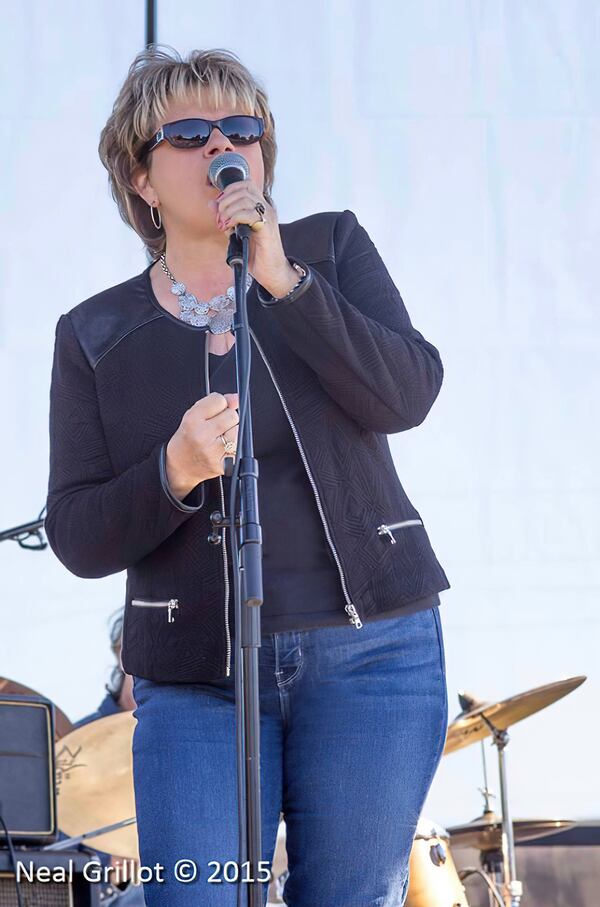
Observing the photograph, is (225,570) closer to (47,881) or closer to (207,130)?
(207,130)

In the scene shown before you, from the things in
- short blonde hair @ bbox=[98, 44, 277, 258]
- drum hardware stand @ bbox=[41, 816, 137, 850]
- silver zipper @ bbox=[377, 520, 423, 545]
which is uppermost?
short blonde hair @ bbox=[98, 44, 277, 258]

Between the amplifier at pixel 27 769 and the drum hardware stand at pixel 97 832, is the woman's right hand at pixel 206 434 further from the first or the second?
the drum hardware stand at pixel 97 832

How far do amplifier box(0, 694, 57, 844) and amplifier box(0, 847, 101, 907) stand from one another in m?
0.07

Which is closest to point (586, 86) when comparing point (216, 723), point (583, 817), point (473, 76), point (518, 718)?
point (473, 76)

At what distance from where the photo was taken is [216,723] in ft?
5.20

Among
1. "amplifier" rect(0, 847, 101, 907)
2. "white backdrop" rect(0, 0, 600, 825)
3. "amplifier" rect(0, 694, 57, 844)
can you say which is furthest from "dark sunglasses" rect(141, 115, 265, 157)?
"white backdrop" rect(0, 0, 600, 825)

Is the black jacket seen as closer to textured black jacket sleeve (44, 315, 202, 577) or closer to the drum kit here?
textured black jacket sleeve (44, 315, 202, 577)

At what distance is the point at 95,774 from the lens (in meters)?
3.67

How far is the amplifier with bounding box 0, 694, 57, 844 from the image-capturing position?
2.13 metres

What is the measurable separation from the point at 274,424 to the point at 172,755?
451mm

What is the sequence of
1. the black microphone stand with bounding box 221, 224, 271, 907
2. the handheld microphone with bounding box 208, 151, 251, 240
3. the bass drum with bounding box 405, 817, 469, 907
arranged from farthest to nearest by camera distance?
1. the bass drum with bounding box 405, 817, 469, 907
2. the handheld microphone with bounding box 208, 151, 251, 240
3. the black microphone stand with bounding box 221, 224, 271, 907

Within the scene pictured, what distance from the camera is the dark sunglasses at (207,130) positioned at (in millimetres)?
1794

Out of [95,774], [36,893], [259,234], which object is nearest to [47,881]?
[36,893]

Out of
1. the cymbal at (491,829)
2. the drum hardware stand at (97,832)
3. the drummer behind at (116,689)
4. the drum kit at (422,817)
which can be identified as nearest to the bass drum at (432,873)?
the drum kit at (422,817)
